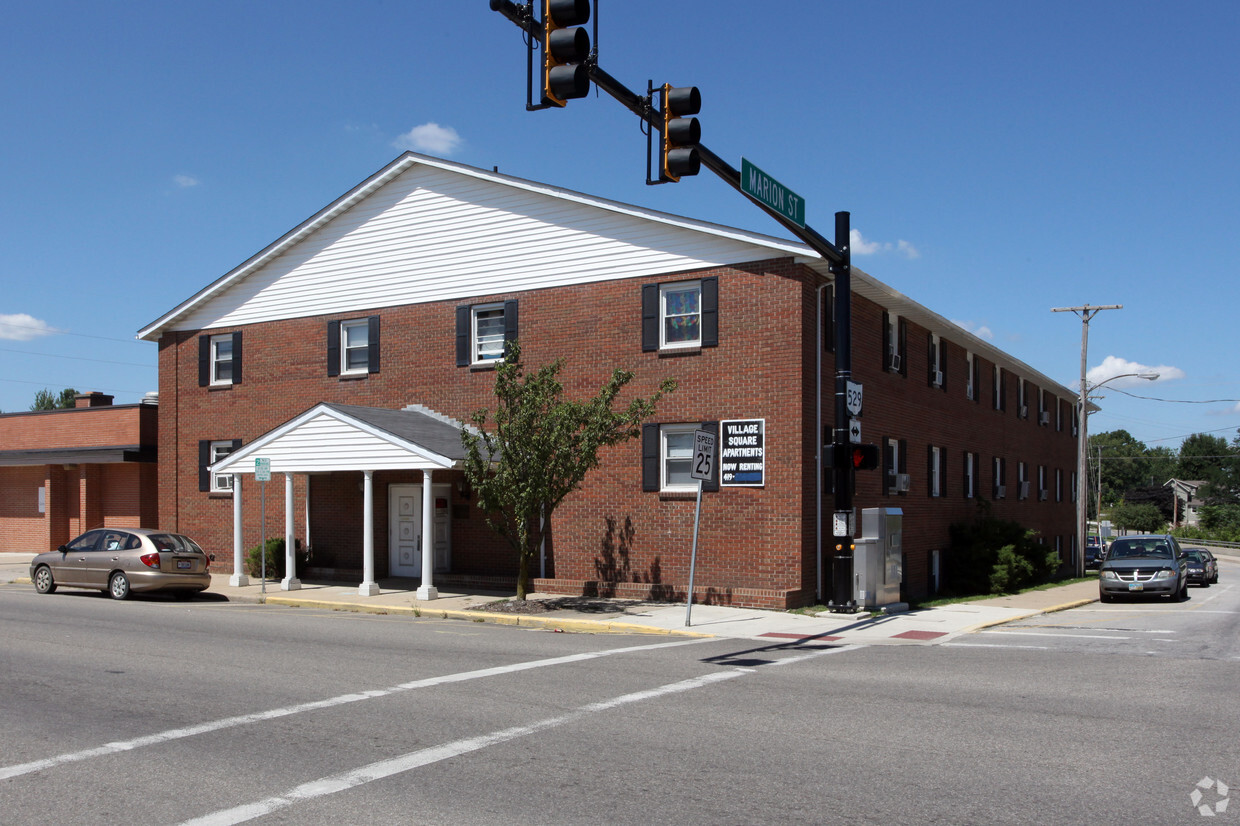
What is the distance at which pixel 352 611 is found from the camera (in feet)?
63.9

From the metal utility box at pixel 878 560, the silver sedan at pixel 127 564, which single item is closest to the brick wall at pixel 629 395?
the metal utility box at pixel 878 560

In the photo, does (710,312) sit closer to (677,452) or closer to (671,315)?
(671,315)

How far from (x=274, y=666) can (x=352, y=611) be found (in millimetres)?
7908

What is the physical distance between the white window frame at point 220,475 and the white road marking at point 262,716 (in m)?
17.4

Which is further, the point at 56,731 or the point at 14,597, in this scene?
the point at 14,597

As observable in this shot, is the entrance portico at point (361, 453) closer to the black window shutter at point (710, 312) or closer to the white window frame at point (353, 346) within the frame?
the white window frame at point (353, 346)

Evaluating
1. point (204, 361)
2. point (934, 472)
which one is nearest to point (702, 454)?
point (934, 472)

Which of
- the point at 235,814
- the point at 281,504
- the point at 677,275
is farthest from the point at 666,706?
the point at 281,504

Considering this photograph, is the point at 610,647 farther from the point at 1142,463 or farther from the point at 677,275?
the point at 1142,463

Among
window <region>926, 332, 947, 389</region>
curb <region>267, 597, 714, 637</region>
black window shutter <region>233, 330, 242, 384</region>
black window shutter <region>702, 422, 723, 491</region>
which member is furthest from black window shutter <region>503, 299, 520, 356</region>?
window <region>926, 332, 947, 389</region>

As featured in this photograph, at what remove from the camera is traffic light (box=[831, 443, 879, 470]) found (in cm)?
1666

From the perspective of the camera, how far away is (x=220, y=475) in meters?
27.7

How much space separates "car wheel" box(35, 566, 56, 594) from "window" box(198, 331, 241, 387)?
7.26m

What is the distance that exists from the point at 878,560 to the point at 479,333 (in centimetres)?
1015
